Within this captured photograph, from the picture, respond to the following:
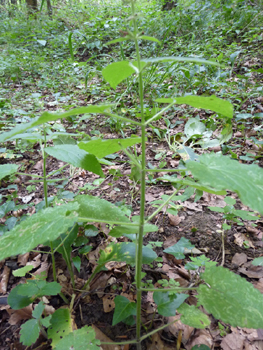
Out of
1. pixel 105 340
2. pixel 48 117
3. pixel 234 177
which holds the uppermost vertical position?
pixel 48 117

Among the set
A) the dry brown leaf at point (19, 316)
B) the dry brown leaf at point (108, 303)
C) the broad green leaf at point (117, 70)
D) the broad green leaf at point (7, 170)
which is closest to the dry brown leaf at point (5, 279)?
the dry brown leaf at point (19, 316)

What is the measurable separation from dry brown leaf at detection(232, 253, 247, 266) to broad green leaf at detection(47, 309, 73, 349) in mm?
977

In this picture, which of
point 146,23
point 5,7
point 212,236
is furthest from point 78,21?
point 212,236

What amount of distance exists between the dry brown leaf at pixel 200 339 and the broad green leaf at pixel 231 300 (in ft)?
1.40

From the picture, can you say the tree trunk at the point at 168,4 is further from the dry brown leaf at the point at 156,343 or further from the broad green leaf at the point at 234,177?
the dry brown leaf at the point at 156,343

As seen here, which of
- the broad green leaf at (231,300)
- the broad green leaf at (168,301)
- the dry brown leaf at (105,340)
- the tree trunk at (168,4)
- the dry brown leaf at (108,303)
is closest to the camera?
the broad green leaf at (231,300)

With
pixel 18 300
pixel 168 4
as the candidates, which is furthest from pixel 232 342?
pixel 168 4

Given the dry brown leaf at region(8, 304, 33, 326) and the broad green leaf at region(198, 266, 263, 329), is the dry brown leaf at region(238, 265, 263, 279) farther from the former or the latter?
the dry brown leaf at region(8, 304, 33, 326)

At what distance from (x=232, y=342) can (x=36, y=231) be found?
1012mm

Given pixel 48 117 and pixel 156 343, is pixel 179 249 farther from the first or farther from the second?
pixel 48 117

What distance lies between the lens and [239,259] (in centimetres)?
131

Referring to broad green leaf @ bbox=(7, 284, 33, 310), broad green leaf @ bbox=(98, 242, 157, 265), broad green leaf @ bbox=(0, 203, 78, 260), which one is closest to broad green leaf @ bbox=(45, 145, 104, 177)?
broad green leaf @ bbox=(0, 203, 78, 260)

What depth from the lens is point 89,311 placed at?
1091mm

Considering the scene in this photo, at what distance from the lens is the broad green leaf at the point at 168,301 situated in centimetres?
86
